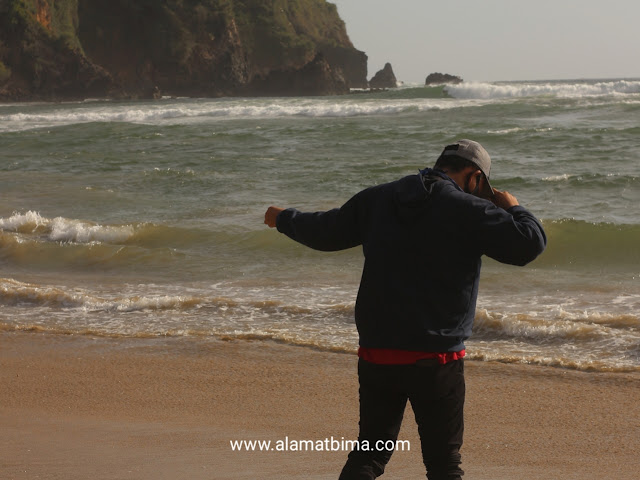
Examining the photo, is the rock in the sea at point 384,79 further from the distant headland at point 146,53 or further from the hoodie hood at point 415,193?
the hoodie hood at point 415,193

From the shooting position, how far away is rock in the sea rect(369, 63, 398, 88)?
11656cm

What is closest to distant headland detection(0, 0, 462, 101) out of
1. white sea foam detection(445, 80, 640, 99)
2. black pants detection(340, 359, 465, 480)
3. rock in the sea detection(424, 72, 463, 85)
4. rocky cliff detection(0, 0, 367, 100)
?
Result: rocky cliff detection(0, 0, 367, 100)

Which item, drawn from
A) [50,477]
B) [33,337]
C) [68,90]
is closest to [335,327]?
[33,337]

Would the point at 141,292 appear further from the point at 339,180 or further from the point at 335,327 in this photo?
the point at 339,180

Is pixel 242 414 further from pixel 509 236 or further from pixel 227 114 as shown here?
pixel 227 114

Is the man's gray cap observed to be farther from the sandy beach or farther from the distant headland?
the distant headland

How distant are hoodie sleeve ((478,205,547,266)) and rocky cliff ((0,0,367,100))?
72.5 meters

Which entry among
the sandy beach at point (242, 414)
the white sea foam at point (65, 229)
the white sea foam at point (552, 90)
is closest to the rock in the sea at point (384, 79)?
the white sea foam at point (552, 90)

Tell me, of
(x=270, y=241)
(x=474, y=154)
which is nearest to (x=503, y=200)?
(x=474, y=154)

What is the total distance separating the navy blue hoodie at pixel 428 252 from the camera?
231cm

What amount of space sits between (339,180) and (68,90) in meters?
64.2

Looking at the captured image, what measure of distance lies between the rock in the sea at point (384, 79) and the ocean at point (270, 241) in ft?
310

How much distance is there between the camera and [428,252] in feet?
7.77

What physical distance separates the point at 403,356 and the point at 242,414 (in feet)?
7.18
